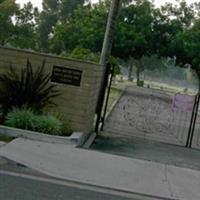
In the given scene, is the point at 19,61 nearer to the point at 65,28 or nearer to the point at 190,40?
the point at 190,40

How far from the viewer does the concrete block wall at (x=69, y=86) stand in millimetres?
11297

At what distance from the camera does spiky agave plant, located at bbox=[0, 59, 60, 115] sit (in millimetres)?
11273

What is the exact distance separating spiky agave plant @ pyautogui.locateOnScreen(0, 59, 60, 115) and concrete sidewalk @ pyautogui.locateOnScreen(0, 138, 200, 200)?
5.50 feet

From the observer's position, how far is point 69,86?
37.4 feet

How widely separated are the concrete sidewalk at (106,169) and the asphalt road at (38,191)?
1.63 ft

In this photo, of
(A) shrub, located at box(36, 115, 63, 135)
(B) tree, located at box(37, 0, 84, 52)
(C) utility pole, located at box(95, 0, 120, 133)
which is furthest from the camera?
(B) tree, located at box(37, 0, 84, 52)

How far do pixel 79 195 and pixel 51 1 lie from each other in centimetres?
8000

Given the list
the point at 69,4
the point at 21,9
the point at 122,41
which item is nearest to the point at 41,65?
the point at 122,41

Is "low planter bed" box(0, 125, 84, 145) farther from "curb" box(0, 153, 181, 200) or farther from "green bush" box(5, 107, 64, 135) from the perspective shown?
"curb" box(0, 153, 181, 200)

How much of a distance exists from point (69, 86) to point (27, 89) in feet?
3.29

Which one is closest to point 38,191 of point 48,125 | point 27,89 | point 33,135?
point 33,135

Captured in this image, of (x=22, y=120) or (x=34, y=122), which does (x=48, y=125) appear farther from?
(x=22, y=120)

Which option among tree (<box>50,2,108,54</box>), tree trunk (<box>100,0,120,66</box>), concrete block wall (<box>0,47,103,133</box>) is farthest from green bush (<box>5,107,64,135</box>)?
tree (<box>50,2,108,54</box>)

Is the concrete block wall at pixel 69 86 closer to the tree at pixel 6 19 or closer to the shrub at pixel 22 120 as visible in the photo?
the shrub at pixel 22 120
